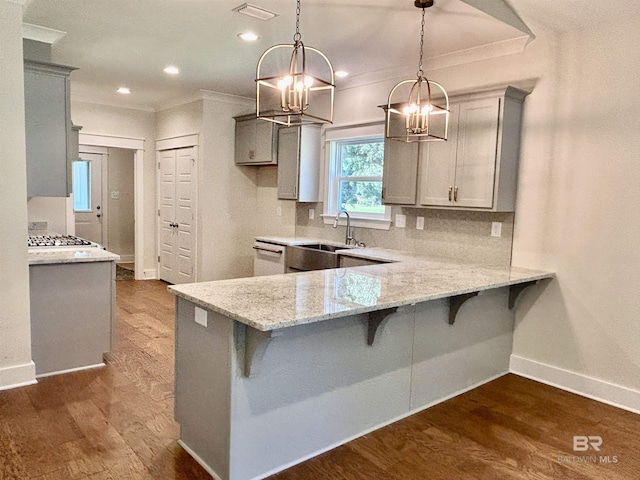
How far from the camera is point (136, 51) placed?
4141 mm

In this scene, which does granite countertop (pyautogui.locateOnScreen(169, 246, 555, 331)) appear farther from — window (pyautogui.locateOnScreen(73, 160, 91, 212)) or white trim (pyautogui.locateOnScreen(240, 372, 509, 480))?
window (pyautogui.locateOnScreen(73, 160, 91, 212))

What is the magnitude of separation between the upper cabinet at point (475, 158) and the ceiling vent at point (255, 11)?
157 centimetres

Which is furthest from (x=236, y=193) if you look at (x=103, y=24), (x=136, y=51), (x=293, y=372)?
(x=293, y=372)

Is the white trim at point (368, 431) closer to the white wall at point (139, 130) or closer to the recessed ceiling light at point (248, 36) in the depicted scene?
the recessed ceiling light at point (248, 36)

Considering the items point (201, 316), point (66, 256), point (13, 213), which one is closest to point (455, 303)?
point (201, 316)

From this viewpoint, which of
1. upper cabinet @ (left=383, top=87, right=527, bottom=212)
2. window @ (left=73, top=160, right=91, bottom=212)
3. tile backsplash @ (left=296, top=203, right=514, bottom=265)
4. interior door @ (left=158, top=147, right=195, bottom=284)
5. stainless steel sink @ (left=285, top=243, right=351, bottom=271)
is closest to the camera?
upper cabinet @ (left=383, top=87, right=527, bottom=212)

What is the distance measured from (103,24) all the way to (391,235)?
3.02 metres

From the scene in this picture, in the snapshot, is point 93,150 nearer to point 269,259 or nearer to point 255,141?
point 255,141

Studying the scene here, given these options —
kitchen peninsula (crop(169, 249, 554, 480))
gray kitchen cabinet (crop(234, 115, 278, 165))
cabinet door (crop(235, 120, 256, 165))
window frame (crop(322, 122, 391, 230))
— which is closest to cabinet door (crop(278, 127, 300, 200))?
gray kitchen cabinet (crop(234, 115, 278, 165))

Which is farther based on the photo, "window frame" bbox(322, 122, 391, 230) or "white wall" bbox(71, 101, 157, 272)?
"white wall" bbox(71, 101, 157, 272)

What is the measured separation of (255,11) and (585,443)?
3368mm

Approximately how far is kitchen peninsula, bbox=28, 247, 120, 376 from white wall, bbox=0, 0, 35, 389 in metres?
0.15

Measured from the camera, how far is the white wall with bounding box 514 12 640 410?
304 centimetres

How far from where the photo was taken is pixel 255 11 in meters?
3.09
